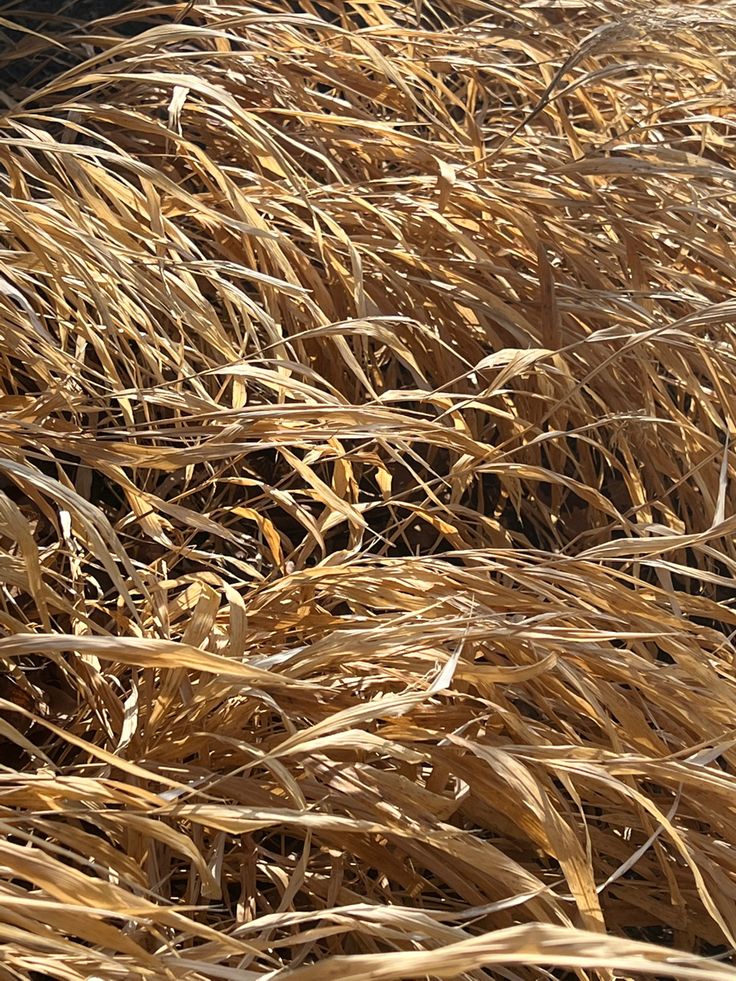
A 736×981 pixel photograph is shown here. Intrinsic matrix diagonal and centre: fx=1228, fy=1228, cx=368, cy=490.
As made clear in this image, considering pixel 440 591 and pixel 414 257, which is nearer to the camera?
pixel 440 591

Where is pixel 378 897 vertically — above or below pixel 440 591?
below

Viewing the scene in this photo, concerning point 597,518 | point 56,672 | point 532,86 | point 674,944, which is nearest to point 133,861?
point 56,672

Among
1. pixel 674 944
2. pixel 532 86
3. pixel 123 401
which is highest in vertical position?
pixel 532 86

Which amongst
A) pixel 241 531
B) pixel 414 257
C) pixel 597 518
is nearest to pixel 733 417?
pixel 597 518

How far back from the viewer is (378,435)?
68cm

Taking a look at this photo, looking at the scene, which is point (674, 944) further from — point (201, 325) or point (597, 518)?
point (201, 325)

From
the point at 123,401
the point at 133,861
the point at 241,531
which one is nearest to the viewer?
the point at 133,861

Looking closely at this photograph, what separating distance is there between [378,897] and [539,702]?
146 millimetres

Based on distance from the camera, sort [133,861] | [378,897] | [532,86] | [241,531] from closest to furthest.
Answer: [133,861] < [378,897] < [241,531] < [532,86]

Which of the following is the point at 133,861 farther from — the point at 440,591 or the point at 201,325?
the point at 201,325

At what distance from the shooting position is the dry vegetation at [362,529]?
0.57 metres

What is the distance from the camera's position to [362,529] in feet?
2.48

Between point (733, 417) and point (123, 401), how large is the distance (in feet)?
1.45

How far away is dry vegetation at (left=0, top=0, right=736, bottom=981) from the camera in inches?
22.4
